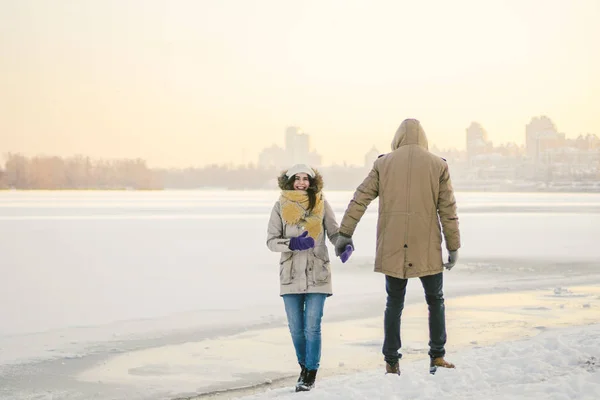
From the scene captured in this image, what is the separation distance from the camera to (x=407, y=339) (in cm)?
781

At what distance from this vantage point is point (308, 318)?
18.2 ft

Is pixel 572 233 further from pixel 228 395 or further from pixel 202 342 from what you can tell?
pixel 228 395

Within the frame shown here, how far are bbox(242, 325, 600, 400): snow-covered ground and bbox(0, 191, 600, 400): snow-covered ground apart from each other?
0.91 m

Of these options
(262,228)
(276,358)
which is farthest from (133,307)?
(262,228)

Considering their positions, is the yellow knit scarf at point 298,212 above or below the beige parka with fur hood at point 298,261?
above

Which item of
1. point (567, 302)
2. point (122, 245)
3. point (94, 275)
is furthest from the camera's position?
point (122, 245)

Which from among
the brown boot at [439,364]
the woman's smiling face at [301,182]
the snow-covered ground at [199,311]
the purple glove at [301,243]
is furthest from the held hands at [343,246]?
the snow-covered ground at [199,311]

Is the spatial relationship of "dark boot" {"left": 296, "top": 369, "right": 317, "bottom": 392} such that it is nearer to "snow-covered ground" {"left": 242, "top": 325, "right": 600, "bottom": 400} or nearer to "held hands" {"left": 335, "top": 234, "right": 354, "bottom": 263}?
"snow-covered ground" {"left": 242, "top": 325, "right": 600, "bottom": 400}

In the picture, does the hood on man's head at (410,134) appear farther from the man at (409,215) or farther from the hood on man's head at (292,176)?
the hood on man's head at (292,176)

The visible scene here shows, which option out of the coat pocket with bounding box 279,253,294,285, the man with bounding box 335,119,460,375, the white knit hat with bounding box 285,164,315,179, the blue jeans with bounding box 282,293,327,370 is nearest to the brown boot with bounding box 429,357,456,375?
the man with bounding box 335,119,460,375

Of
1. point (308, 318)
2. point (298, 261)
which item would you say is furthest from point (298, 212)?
point (308, 318)

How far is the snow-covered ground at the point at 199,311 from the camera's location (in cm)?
664

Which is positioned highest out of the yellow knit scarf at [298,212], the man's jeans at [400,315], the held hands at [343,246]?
the yellow knit scarf at [298,212]

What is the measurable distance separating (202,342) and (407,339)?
6.89ft
